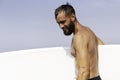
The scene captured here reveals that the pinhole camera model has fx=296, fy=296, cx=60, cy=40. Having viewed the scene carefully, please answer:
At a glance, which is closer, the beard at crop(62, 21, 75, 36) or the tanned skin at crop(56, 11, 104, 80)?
the tanned skin at crop(56, 11, 104, 80)

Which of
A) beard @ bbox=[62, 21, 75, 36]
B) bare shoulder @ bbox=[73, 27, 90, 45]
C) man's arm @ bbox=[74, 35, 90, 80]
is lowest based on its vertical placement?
man's arm @ bbox=[74, 35, 90, 80]

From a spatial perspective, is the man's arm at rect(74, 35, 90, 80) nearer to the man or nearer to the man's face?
the man

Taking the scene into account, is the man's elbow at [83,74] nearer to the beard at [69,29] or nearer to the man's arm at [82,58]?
the man's arm at [82,58]

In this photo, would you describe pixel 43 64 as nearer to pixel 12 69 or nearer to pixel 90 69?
pixel 12 69

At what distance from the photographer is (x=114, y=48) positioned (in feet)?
13.2

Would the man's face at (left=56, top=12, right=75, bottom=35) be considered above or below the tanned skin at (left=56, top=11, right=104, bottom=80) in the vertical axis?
above

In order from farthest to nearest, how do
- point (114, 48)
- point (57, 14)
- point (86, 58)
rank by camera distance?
point (114, 48), point (57, 14), point (86, 58)

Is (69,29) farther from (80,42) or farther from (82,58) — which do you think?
(82,58)

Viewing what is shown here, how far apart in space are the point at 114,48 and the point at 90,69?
128cm

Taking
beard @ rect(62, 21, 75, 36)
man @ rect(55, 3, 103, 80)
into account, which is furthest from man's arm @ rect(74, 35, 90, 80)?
beard @ rect(62, 21, 75, 36)

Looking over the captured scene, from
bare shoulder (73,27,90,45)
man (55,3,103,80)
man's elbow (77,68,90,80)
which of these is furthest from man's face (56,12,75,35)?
man's elbow (77,68,90,80)

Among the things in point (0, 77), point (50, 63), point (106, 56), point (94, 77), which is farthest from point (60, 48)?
point (94, 77)

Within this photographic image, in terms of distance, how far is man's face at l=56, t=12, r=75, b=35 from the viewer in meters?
2.80

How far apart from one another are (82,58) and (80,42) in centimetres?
14
